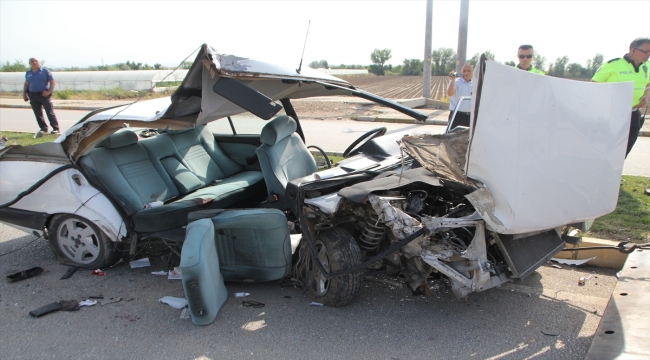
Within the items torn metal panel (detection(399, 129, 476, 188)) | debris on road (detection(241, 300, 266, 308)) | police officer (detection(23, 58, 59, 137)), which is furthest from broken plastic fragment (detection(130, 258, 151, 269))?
police officer (detection(23, 58, 59, 137))

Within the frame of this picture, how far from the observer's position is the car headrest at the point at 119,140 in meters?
4.83

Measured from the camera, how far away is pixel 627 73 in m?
6.17

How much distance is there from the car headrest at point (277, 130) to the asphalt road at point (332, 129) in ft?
2.52

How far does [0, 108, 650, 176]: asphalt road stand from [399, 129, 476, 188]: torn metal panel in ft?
8.64

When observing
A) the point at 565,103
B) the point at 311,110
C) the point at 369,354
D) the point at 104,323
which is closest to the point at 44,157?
the point at 104,323

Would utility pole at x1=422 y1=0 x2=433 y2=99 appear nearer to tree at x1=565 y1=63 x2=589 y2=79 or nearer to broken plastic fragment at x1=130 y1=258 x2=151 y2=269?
broken plastic fragment at x1=130 y1=258 x2=151 y2=269

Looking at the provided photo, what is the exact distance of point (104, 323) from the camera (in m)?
3.77

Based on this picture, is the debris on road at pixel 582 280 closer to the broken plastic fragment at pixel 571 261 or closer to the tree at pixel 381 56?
the broken plastic fragment at pixel 571 261

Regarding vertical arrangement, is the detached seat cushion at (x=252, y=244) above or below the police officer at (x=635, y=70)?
below

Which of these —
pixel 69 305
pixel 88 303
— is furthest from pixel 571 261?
pixel 69 305

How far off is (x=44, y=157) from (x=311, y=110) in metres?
14.0

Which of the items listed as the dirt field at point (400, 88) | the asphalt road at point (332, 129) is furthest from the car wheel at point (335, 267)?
the dirt field at point (400, 88)

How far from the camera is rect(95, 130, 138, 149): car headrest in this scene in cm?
483

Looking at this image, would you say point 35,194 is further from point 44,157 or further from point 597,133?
point 597,133
